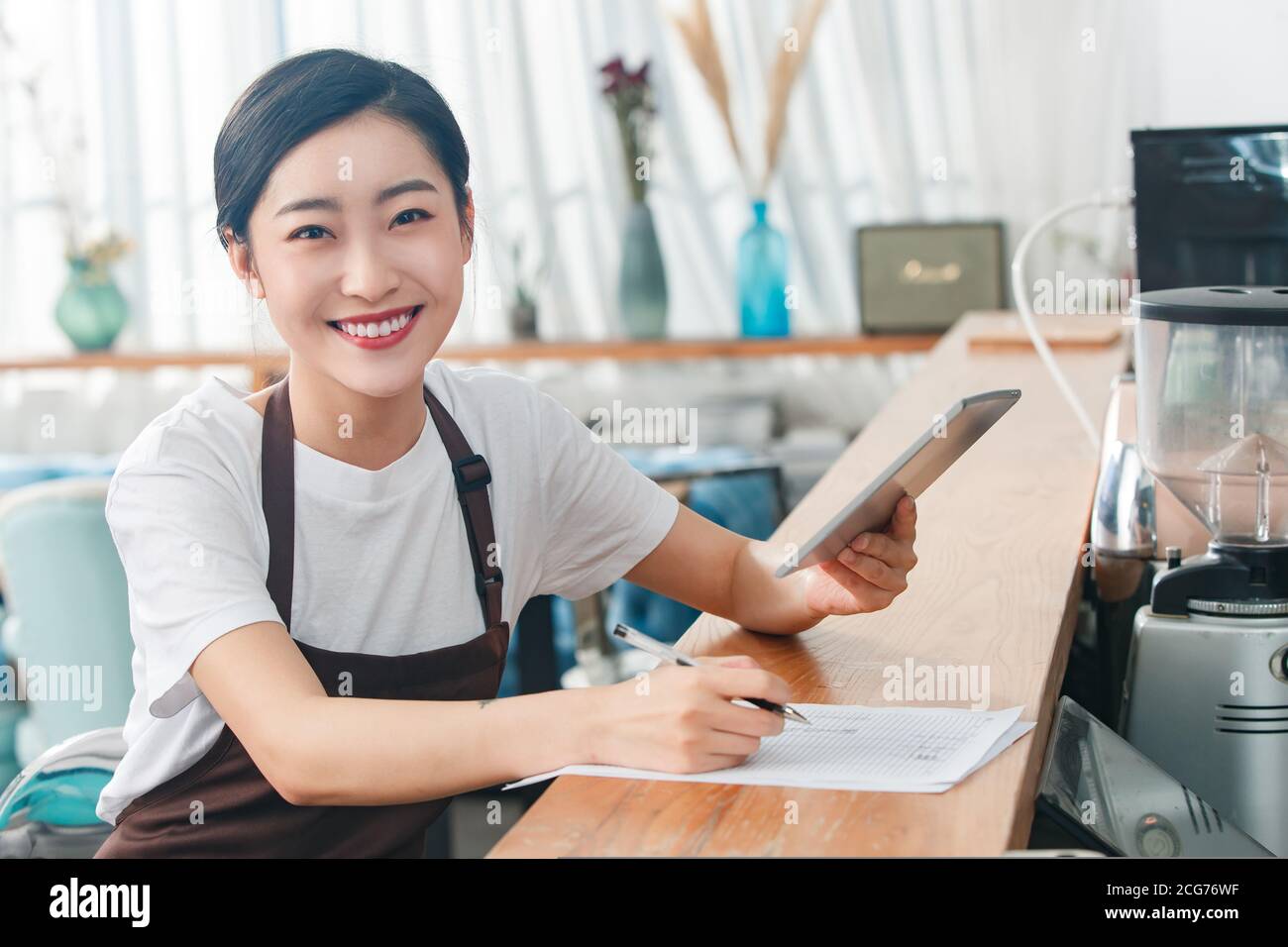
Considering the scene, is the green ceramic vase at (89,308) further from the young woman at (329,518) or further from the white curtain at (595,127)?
the young woman at (329,518)

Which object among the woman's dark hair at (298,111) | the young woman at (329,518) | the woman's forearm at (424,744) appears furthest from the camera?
the woman's dark hair at (298,111)

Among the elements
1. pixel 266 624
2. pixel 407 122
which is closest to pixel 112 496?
pixel 266 624

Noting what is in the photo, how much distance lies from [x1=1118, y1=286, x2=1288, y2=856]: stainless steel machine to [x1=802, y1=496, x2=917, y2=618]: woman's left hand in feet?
0.78

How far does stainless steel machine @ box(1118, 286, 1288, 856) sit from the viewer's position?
48.6 inches

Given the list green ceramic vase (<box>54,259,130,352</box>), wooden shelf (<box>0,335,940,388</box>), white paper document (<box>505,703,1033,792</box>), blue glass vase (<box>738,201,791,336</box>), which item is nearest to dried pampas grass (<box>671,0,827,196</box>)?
blue glass vase (<box>738,201,791,336</box>)

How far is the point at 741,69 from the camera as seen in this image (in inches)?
170

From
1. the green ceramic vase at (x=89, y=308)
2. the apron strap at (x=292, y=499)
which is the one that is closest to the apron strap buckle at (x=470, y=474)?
the apron strap at (x=292, y=499)

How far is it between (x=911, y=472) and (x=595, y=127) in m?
3.56

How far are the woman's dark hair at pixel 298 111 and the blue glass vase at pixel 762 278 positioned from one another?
3.02 metres

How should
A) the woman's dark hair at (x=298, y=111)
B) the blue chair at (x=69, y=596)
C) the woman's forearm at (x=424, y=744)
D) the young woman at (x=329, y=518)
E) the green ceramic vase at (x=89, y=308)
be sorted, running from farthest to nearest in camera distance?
1. the green ceramic vase at (x=89, y=308)
2. the blue chair at (x=69, y=596)
3. the woman's dark hair at (x=298, y=111)
4. the young woman at (x=329, y=518)
5. the woman's forearm at (x=424, y=744)

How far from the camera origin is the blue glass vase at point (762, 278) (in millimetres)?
4246

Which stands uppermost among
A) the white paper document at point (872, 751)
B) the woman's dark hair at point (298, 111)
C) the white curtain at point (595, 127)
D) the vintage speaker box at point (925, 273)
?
the white curtain at point (595, 127)

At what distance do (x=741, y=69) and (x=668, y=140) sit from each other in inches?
11.7

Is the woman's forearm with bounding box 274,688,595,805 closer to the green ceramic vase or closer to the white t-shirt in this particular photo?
the white t-shirt
